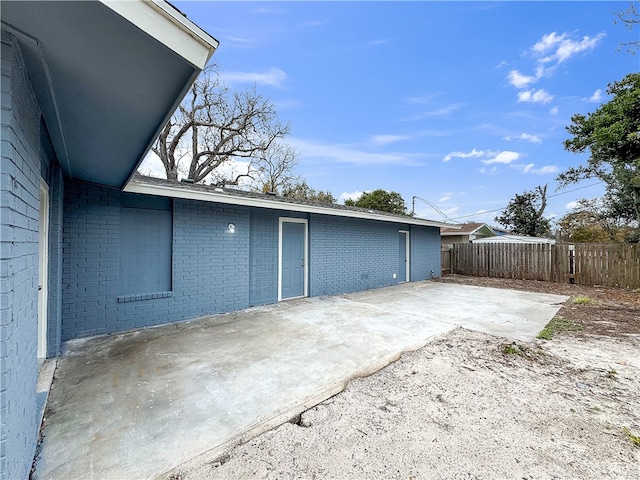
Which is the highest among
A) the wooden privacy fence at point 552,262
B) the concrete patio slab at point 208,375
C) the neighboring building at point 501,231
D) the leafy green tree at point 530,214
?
the leafy green tree at point 530,214

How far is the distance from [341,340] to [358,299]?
3188 mm

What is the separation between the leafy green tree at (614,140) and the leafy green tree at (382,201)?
489 inches

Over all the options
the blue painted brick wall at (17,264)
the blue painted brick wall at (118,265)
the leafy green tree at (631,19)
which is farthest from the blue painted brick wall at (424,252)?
the blue painted brick wall at (17,264)

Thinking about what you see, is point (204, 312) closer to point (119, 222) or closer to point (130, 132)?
point (119, 222)

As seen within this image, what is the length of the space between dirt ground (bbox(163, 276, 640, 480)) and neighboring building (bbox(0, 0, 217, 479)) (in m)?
1.15

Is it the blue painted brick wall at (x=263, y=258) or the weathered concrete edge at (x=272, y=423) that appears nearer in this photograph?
the weathered concrete edge at (x=272, y=423)

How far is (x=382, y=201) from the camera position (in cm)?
2430

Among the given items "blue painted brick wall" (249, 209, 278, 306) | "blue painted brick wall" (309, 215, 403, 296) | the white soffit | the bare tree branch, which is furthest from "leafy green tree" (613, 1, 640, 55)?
the bare tree branch

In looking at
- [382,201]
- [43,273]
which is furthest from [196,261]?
[382,201]

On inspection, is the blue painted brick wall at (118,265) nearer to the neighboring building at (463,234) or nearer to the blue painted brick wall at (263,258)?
the blue painted brick wall at (263,258)

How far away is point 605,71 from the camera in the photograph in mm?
9008

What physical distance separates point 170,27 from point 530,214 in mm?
30738

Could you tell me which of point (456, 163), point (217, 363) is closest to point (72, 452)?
point (217, 363)

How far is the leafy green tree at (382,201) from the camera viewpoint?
79.6ft
